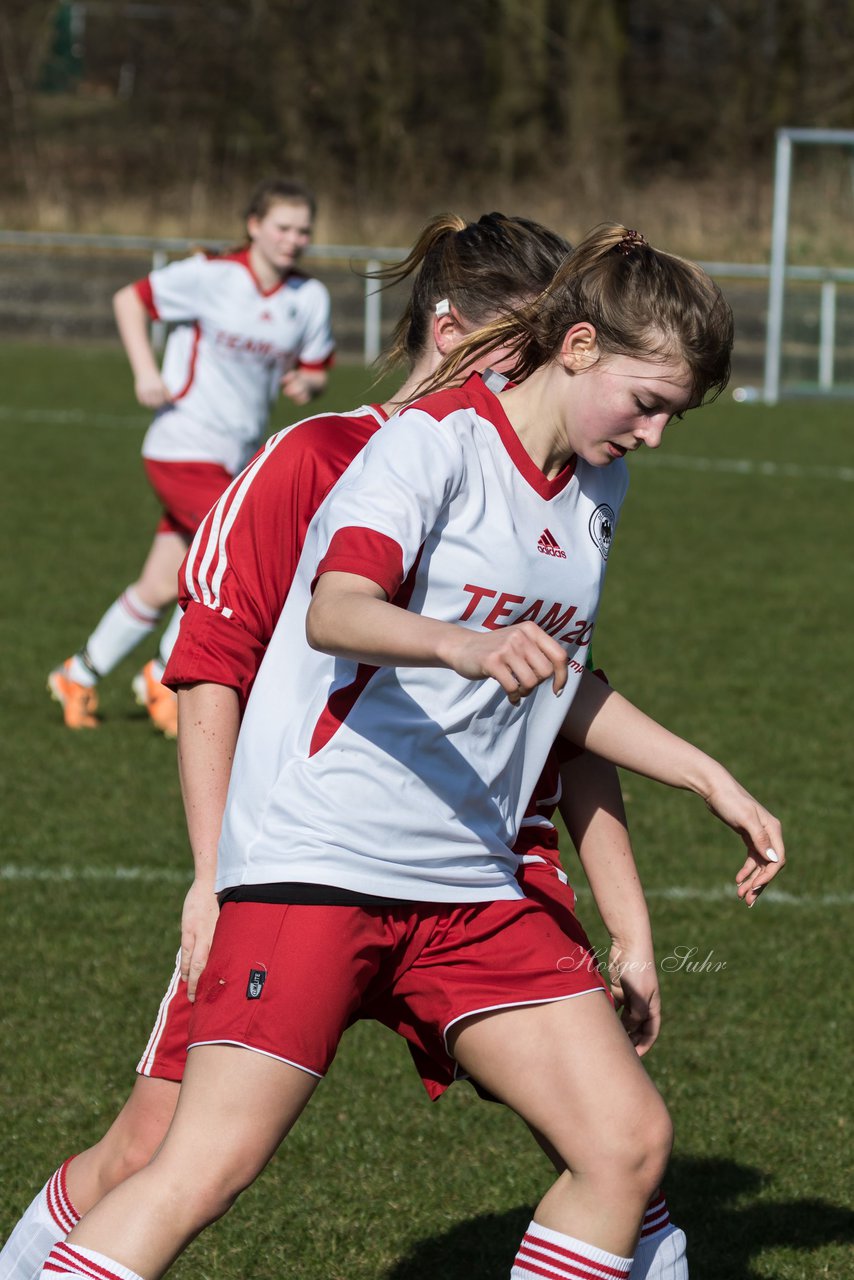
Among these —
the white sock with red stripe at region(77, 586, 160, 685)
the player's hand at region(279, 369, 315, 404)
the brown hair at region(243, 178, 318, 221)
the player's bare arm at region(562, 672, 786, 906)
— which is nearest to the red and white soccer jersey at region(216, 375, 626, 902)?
the player's bare arm at region(562, 672, 786, 906)

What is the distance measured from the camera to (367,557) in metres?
2.28

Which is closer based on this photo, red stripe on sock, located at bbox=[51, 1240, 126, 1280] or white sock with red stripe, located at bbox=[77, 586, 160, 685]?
red stripe on sock, located at bbox=[51, 1240, 126, 1280]

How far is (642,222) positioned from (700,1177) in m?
24.7

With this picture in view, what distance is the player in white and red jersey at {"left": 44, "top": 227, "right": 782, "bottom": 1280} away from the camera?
2350 mm

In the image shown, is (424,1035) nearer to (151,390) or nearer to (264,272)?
(151,390)

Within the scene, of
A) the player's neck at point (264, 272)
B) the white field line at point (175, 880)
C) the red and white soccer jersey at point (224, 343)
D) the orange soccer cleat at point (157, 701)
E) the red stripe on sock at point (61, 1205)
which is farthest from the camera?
the player's neck at point (264, 272)

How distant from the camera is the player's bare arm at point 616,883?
2.88 metres

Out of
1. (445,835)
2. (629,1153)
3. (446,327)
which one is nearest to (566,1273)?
(629,1153)

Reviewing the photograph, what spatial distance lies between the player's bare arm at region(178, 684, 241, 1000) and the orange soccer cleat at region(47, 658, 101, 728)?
4676 millimetres

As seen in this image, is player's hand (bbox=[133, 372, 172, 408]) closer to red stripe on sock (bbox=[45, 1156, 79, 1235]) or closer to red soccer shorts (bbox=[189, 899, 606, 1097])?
red stripe on sock (bbox=[45, 1156, 79, 1235])

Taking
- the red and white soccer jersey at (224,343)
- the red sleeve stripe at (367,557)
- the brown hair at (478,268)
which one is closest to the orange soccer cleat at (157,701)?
the red and white soccer jersey at (224,343)

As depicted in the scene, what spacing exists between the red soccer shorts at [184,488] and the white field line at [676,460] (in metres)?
7.74

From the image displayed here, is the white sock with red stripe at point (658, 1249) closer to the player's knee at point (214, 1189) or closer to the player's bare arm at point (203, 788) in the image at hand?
the player's knee at point (214, 1189)

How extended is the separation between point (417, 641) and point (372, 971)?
566 millimetres
